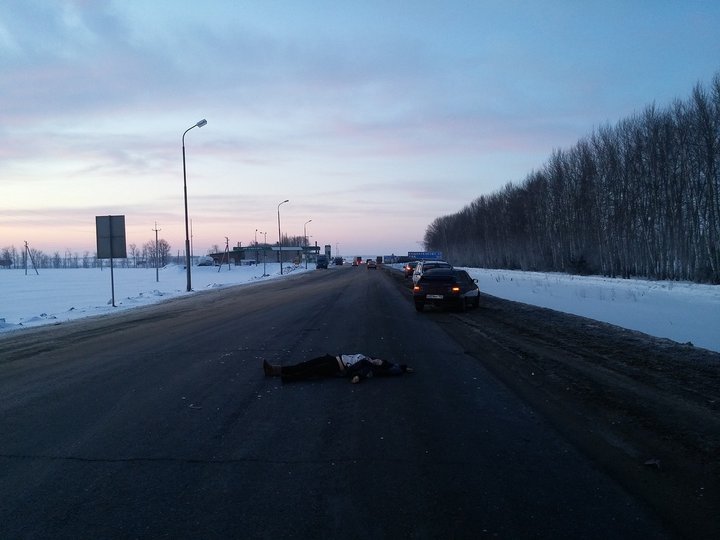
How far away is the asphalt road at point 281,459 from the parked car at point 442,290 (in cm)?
1114

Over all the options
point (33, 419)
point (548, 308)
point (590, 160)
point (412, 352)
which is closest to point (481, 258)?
point (590, 160)

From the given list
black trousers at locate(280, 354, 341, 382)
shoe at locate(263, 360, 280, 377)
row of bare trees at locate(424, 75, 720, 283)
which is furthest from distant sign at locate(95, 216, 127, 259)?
row of bare trees at locate(424, 75, 720, 283)

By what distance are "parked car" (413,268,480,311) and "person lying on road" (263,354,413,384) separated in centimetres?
1266

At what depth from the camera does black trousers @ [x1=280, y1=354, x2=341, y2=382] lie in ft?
31.4

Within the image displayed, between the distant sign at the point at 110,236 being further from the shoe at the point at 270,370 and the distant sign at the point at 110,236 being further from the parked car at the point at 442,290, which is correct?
the shoe at the point at 270,370

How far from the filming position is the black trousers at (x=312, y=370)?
9562 millimetres

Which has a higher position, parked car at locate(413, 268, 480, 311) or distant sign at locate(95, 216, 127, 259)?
distant sign at locate(95, 216, 127, 259)

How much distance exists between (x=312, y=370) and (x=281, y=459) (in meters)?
4.01

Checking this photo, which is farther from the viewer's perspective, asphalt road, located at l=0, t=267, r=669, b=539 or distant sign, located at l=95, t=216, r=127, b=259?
distant sign, located at l=95, t=216, r=127, b=259

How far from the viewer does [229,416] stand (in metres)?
7.32

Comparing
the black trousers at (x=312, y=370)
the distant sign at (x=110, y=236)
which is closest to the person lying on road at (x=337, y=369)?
the black trousers at (x=312, y=370)

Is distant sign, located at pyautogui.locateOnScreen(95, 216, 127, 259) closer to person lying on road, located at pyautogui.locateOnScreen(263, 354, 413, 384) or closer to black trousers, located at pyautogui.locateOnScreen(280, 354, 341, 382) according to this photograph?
person lying on road, located at pyautogui.locateOnScreen(263, 354, 413, 384)

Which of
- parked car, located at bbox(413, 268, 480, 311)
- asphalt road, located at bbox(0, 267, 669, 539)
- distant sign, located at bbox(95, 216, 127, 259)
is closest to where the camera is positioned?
asphalt road, located at bbox(0, 267, 669, 539)

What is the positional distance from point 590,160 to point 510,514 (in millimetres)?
58154
